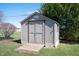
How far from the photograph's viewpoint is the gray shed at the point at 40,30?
5543 millimetres

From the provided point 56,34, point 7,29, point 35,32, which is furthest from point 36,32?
point 7,29

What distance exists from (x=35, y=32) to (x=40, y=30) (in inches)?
4.7

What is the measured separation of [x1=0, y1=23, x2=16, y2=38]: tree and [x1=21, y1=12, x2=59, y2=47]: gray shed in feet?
0.69

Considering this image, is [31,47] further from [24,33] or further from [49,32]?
[49,32]

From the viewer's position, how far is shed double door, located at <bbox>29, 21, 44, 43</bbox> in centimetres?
558

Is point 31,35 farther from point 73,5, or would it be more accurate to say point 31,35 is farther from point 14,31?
point 73,5

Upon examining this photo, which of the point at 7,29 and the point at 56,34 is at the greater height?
the point at 7,29

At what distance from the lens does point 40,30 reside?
18.4 ft

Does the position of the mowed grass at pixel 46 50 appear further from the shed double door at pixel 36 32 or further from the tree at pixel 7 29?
the shed double door at pixel 36 32

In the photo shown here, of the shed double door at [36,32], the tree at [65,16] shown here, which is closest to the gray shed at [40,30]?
the shed double door at [36,32]

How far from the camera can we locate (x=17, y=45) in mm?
5586

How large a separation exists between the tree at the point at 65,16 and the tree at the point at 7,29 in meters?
0.72

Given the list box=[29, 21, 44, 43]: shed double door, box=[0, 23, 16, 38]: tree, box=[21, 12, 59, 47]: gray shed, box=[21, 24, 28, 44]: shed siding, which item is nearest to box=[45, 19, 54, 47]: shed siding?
box=[21, 12, 59, 47]: gray shed

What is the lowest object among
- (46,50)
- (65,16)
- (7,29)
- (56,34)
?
(46,50)
